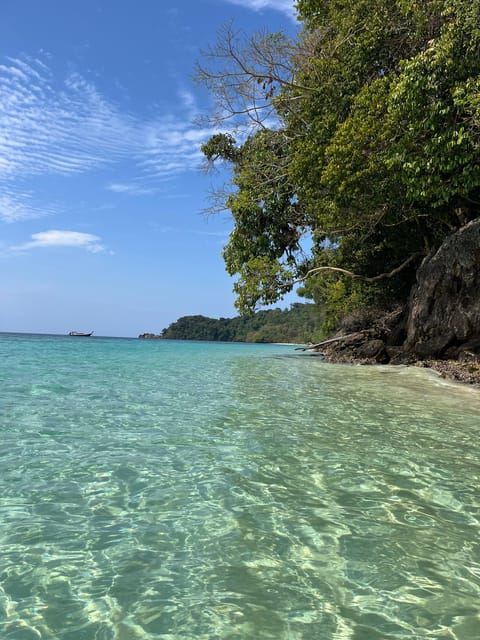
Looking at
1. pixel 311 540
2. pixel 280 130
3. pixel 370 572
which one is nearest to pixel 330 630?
pixel 370 572

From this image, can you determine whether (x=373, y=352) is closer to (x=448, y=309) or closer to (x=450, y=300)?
(x=448, y=309)

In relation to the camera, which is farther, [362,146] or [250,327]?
[250,327]

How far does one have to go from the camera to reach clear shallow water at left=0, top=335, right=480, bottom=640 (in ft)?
6.89

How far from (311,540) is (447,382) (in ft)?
34.9

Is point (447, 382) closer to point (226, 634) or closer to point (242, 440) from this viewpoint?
point (242, 440)

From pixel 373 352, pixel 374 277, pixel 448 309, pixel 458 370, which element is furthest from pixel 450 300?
pixel 373 352

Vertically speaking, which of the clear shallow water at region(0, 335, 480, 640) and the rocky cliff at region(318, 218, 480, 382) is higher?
the rocky cliff at region(318, 218, 480, 382)

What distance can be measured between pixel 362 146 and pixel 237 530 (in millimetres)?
11389

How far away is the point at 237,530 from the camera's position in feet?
9.77

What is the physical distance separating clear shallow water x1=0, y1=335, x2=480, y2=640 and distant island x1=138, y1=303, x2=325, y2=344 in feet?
363

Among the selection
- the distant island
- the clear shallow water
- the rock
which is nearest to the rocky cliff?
the rock

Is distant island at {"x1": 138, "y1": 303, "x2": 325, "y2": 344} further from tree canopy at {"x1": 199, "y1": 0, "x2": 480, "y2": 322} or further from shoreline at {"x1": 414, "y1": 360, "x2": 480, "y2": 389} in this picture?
shoreline at {"x1": 414, "y1": 360, "x2": 480, "y2": 389}

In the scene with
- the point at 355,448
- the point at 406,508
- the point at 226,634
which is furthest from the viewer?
the point at 355,448

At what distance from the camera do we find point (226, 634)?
1987mm
